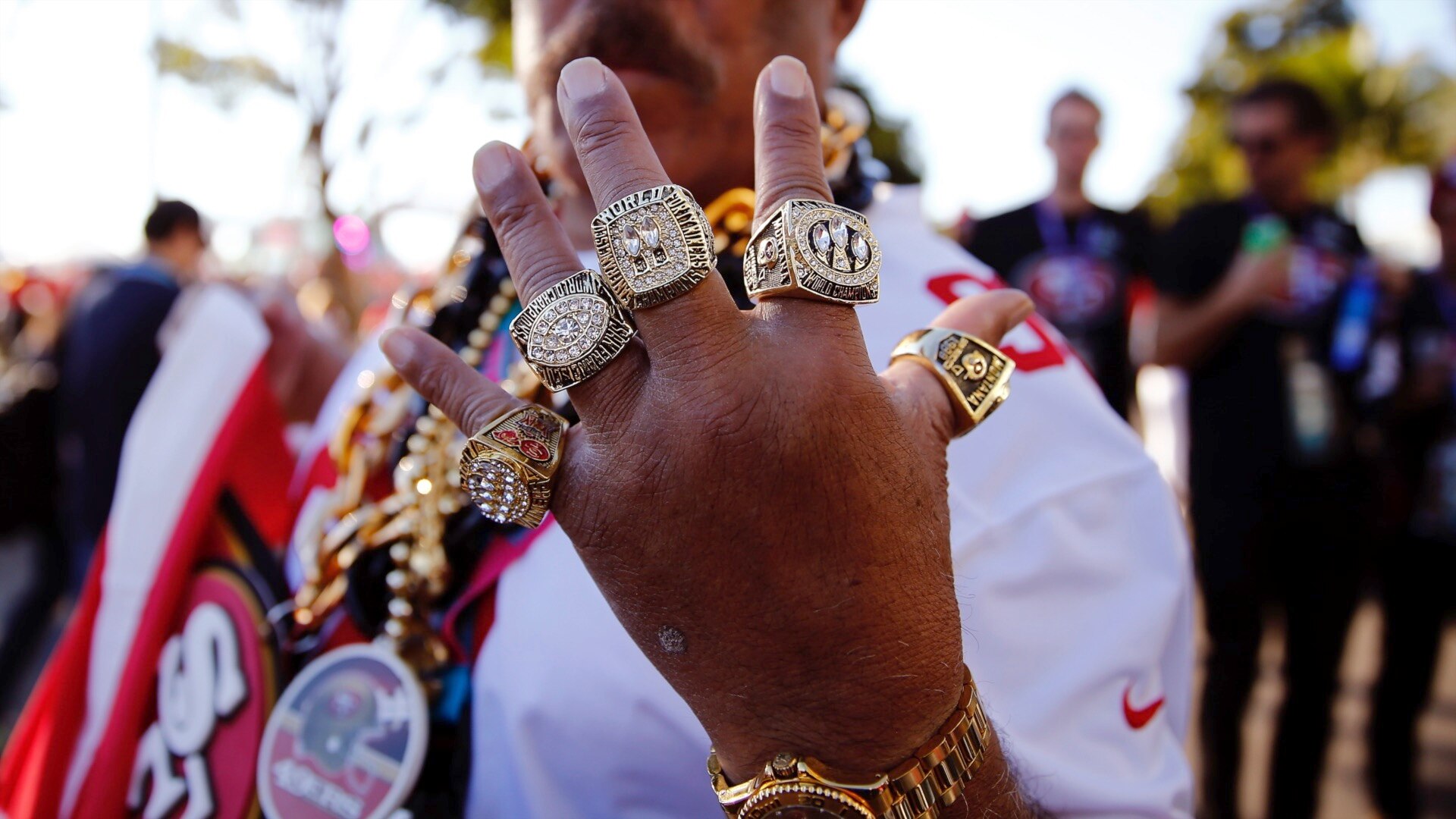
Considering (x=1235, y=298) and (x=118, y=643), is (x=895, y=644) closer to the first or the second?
(x=118, y=643)

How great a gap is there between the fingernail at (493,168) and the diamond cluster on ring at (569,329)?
0.50 feet

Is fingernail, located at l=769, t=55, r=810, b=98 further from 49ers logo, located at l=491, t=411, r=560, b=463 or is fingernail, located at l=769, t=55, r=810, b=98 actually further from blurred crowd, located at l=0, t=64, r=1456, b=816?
blurred crowd, located at l=0, t=64, r=1456, b=816

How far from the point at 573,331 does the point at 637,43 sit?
0.58m

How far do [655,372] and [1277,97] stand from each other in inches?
137

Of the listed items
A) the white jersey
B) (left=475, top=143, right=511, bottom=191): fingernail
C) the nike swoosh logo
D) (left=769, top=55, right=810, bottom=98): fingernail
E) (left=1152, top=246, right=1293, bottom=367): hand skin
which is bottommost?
(left=1152, top=246, right=1293, bottom=367): hand skin

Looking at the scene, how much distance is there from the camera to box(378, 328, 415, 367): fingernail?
93 cm

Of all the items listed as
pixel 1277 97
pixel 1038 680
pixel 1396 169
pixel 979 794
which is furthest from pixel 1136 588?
pixel 1396 169

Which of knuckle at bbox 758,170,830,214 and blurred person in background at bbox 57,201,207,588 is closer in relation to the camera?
knuckle at bbox 758,170,830,214

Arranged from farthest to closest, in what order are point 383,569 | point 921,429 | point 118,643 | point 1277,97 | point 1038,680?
point 1277,97 → point 118,643 → point 383,569 → point 1038,680 → point 921,429

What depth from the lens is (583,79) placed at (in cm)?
85

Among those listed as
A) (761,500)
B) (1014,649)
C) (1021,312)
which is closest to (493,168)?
(761,500)

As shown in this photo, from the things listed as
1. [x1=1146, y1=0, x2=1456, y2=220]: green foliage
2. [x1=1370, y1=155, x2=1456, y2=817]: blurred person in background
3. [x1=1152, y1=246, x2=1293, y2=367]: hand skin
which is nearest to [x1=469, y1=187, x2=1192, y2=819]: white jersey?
[x1=1152, y1=246, x2=1293, y2=367]: hand skin

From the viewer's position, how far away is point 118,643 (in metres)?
1.50

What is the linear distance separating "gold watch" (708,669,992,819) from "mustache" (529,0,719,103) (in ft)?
2.79
